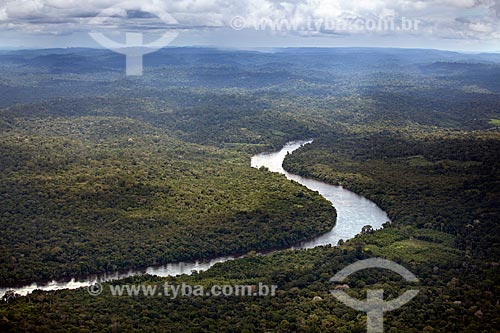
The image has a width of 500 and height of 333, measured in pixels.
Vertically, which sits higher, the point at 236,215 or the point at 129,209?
the point at 129,209

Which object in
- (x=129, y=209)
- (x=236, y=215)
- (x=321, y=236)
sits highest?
(x=129, y=209)

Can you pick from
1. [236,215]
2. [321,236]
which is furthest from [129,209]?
[321,236]

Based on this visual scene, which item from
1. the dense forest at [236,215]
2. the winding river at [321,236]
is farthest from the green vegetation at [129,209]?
the winding river at [321,236]

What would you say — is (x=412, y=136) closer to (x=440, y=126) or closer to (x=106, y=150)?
(x=440, y=126)

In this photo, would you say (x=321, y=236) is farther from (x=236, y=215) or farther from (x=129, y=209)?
(x=129, y=209)

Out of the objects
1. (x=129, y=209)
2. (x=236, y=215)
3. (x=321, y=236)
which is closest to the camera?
(x=321, y=236)
